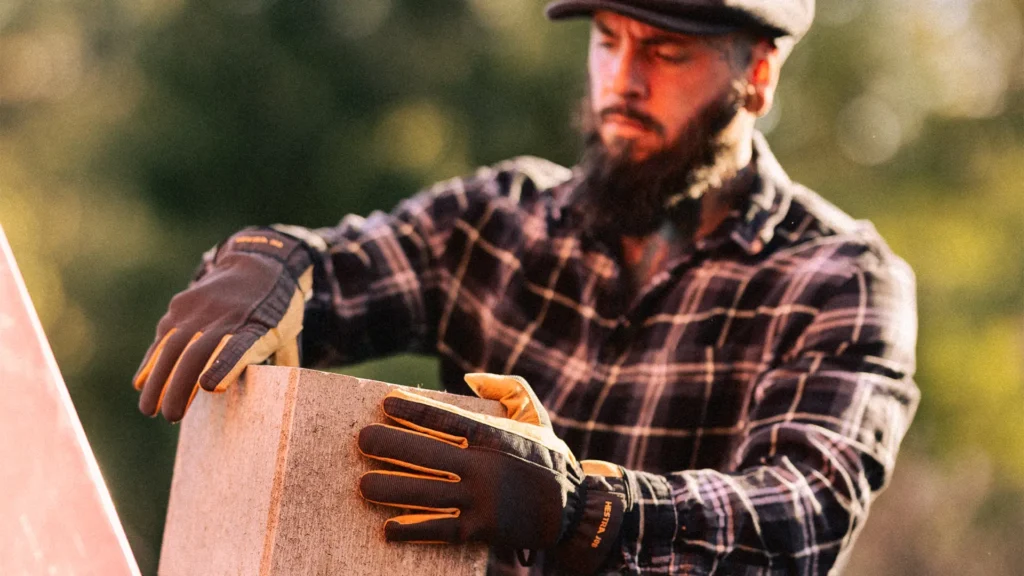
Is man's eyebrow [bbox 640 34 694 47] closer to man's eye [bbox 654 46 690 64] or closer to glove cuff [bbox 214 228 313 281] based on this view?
man's eye [bbox 654 46 690 64]

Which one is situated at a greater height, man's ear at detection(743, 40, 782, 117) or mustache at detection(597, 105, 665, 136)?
man's ear at detection(743, 40, 782, 117)

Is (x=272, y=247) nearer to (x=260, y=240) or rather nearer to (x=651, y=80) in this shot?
(x=260, y=240)

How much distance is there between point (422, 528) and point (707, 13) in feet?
2.99

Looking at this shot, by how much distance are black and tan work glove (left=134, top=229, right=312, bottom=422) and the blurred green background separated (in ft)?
7.32

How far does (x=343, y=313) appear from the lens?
1.72 meters

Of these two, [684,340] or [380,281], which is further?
[380,281]

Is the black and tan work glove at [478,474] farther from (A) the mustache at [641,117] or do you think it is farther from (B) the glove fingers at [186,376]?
(A) the mustache at [641,117]

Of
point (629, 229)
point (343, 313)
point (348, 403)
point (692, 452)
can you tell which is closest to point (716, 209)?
point (629, 229)

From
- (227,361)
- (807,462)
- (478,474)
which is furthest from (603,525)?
(227,361)

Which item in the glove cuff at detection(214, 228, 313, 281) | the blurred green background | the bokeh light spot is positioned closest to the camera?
the glove cuff at detection(214, 228, 313, 281)

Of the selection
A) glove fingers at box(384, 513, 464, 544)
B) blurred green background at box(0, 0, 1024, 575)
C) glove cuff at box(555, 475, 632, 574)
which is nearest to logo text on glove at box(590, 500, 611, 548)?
glove cuff at box(555, 475, 632, 574)

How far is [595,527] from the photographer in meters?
1.19

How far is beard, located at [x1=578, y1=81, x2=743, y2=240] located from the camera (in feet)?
5.45

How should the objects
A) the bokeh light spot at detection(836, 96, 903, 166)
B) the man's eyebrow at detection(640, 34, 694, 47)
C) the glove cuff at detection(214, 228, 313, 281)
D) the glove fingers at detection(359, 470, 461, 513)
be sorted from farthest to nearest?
1. the bokeh light spot at detection(836, 96, 903, 166)
2. the man's eyebrow at detection(640, 34, 694, 47)
3. the glove cuff at detection(214, 228, 313, 281)
4. the glove fingers at detection(359, 470, 461, 513)
